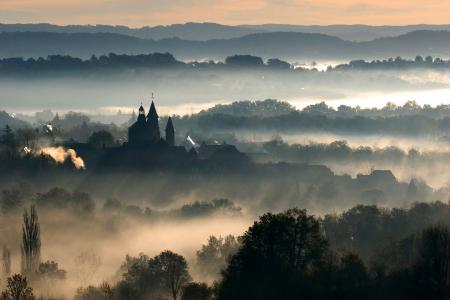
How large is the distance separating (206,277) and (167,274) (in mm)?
19704

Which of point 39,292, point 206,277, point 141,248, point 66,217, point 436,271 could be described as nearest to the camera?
point 436,271

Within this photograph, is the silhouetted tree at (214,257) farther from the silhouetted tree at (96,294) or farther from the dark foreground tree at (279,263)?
the dark foreground tree at (279,263)

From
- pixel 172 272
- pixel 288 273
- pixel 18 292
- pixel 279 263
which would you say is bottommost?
pixel 172 272

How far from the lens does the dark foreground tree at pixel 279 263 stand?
92.1 metres

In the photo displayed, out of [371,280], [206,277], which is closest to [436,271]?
[371,280]

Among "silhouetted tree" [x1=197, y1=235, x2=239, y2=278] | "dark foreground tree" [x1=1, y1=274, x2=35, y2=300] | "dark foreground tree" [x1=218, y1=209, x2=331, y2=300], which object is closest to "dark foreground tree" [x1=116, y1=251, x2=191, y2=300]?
"dark foreground tree" [x1=1, y1=274, x2=35, y2=300]

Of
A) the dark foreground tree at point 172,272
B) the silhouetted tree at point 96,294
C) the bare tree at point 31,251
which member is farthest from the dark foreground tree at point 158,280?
the bare tree at point 31,251

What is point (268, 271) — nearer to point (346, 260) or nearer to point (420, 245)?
point (346, 260)

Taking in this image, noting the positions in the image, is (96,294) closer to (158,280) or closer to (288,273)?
(158,280)

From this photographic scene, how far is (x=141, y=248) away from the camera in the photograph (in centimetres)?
16425

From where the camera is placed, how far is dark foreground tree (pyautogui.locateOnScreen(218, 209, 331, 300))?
302 feet

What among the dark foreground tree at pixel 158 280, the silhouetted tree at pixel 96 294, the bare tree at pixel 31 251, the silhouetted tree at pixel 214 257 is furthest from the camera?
the bare tree at pixel 31 251

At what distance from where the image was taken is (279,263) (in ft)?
321

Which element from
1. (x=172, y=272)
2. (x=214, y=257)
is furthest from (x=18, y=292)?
(x=214, y=257)
